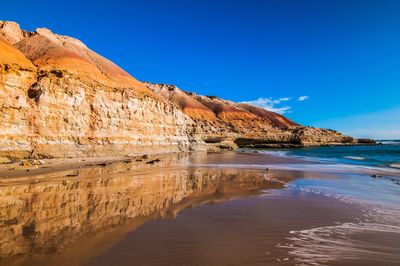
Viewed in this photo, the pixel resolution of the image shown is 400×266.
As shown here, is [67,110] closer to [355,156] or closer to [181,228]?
[181,228]

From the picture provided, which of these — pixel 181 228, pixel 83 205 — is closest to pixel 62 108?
pixel 83 205

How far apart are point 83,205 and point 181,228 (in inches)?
148

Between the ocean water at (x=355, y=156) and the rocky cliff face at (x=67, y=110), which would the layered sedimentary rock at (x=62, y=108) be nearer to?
the rocky cliff face at (x=67, y=110)

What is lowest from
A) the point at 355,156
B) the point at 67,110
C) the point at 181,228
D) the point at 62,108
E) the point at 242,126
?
the point at 181,228

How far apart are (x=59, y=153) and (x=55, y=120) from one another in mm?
3037

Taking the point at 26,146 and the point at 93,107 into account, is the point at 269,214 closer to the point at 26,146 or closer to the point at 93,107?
the point at 26,146

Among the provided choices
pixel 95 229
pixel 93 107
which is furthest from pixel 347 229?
pixel 93 107

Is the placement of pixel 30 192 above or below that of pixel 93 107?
below

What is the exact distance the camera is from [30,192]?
1064cm

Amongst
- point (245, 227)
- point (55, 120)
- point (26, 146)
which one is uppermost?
point (55, 120)

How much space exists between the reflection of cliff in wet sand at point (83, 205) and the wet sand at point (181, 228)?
2cm

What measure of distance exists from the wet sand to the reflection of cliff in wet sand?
23 mm

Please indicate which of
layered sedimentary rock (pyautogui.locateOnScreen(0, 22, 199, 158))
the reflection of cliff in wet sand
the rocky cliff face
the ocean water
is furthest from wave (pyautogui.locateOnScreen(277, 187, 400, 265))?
the ocean water

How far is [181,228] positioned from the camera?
674cm
